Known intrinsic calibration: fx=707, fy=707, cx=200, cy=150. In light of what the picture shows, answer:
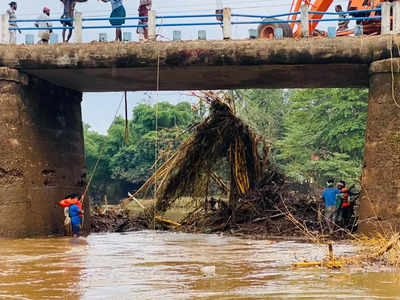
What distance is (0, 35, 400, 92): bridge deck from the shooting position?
15133 mm

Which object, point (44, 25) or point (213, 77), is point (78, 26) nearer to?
point (44, 25)

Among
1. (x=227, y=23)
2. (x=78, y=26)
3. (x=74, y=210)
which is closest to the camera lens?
(x=227, y=23)

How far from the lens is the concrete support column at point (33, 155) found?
15844 mm

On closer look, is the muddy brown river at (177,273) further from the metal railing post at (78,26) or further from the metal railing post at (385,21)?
the metal railing post at (385,21)

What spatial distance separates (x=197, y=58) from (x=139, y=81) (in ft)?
9.09

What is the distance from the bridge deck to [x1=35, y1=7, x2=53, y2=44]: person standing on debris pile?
70cm

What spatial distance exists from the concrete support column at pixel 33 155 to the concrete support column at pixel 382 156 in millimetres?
7353

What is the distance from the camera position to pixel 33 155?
16.5 m

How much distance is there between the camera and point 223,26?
15.8 m

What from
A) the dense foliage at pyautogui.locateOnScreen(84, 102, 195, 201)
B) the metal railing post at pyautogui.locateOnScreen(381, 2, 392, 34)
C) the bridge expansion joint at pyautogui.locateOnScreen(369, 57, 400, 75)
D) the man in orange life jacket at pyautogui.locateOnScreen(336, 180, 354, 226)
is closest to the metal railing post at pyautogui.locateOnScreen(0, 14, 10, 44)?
the bridge expansion joint at pyautogui.locateOnScreen(369, 57, 400, 75)

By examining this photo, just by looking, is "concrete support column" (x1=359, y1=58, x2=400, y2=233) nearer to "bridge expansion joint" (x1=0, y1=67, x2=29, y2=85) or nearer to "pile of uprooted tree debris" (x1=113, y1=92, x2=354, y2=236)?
"pile of uprooted tree debris" (x1=113, y1=92, x2=354, y2=236)

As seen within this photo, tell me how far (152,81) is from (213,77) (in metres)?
1.66

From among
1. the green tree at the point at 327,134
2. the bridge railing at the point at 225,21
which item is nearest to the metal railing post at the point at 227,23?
the bridge railing at the point at 225,21

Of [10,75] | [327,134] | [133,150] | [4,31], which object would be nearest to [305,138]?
[327,134]
